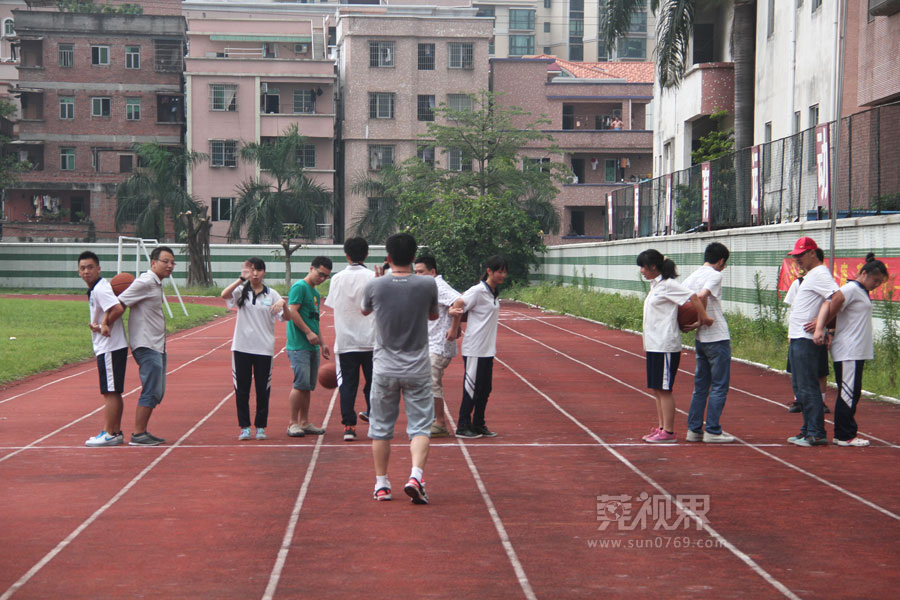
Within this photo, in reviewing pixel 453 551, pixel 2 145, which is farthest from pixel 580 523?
pixel 2 145

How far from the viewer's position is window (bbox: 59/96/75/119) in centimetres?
6062

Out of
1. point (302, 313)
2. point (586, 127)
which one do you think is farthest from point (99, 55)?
point (302, 313)

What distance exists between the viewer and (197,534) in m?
6.93

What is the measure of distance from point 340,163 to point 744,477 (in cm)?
5483

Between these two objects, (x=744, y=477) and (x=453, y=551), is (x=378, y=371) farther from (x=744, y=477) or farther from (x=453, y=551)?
(x=744, y=477)

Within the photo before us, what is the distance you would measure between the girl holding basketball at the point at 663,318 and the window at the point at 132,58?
182 feet

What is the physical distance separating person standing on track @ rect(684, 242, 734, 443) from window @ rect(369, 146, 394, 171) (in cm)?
5170

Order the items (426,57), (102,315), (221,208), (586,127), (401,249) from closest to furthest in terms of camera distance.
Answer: (401,249), (102,315), (221,208), (426,57), (586,127)

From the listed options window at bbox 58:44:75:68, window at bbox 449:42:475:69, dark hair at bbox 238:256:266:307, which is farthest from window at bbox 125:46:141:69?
dark hair at bbox 238:256:266:307

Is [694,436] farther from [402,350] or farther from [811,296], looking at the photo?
[402,350]

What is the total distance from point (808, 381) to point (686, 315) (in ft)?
3.91

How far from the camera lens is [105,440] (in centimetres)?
1029

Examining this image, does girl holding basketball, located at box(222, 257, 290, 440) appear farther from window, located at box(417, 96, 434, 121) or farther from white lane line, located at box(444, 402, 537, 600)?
window, located at box(417, 96, 434, 121)

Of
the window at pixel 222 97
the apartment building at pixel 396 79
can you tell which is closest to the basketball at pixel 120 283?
the apartment building at pixel 396 79
